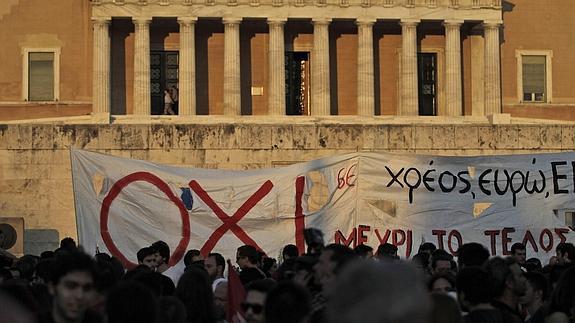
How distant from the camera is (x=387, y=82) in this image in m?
55.9

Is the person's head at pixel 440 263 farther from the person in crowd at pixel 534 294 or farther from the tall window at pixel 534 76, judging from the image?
the tall window at pixel 534 76

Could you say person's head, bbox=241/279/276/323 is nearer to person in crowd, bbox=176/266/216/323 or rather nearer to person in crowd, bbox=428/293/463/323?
person in crowd, bbox=176/266/216/323

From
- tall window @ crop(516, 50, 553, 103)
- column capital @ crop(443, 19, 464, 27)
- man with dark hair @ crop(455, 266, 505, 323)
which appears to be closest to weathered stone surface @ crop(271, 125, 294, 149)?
man with dark hair @ crop(455, 266, 505, 323)

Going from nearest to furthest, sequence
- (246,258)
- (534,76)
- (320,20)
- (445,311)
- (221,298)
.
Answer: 1. (445,311)
2. (221,298)
3. (246,258)
4. (320,20)
5. (534,76)

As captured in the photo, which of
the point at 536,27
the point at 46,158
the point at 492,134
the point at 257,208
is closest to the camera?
the point at 257,208

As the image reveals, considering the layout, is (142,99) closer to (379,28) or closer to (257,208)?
(379,28)

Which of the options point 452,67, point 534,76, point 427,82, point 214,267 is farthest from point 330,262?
point 534,76

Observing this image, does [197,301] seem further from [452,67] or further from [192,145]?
[452,67]

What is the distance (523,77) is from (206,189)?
39832 mm

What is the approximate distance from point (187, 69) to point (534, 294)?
141 feet

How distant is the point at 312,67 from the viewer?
54.1 metres

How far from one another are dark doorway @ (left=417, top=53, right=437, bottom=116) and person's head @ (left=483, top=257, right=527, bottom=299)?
157 feet

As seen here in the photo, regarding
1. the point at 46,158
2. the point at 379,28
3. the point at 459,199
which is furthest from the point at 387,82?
the point at 459,199

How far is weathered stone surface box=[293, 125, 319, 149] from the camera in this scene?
2825 cm
